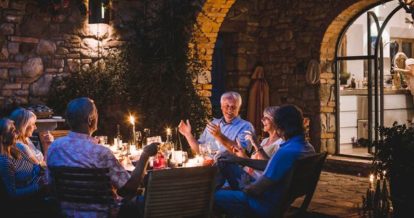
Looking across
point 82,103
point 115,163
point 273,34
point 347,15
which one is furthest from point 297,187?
point 273,34

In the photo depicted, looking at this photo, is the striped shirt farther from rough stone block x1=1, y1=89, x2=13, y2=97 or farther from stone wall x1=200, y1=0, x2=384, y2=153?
stone wall x1=200, y1=0, x2=384, y2=153

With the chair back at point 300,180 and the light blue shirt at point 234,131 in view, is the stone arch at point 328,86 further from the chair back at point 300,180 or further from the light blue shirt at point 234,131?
the chair back at point 300,180

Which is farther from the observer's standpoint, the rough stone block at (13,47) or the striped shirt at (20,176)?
the rough stone block at (13,47)

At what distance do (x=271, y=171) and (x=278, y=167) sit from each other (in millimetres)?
53

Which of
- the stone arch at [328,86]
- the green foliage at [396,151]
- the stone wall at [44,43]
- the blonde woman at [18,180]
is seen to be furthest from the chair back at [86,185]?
the stone arch at [328,86]

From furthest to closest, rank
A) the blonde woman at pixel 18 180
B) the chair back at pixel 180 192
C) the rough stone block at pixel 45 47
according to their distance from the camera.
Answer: the rough stone block at pixel 45 47, the blonde woman at pixel 18 180, the chair back at pixel 180 192

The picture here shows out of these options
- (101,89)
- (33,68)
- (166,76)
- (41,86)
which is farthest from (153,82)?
(33,68)

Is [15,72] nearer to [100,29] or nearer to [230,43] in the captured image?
[100,29]

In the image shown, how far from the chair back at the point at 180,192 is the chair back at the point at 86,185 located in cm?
30

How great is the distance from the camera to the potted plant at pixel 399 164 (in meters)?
5.18

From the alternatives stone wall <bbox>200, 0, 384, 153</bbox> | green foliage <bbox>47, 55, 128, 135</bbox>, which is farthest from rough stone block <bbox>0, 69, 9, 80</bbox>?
stone wall <bbox>200, 0, 384, 153</bbox>

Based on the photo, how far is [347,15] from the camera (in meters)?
10.1

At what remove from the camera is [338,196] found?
7.56 m

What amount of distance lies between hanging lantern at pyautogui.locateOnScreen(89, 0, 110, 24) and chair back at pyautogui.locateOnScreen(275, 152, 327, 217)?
15.8 ft
